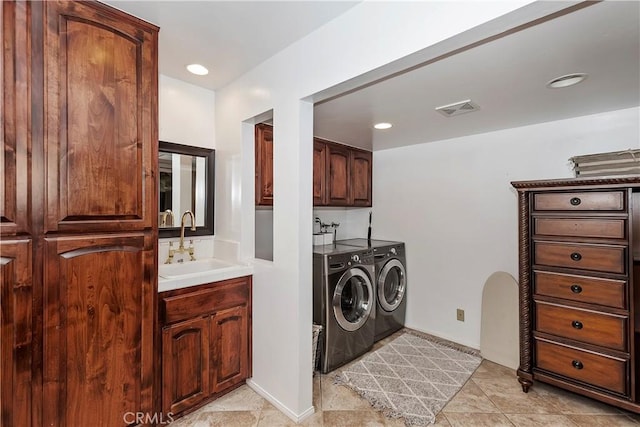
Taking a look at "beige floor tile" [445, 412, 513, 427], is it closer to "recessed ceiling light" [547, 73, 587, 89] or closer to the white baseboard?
the white baseboard

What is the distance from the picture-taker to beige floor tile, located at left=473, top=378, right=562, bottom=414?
2088 millimetres

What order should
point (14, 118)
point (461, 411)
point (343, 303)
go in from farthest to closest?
point (343, 303) → point (461, 411) → point (14, 118)

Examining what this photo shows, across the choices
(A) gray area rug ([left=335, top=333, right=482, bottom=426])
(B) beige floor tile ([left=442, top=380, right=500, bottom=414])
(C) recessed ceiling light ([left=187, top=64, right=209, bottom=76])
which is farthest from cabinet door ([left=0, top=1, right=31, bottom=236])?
(B) beige floor tile ([left=442, top=380, right=500, bottom=414])

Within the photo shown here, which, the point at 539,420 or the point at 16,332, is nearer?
the point at 16,332

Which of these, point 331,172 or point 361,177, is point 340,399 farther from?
point 361,177

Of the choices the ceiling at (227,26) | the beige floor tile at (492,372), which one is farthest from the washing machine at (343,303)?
the ceiling at (227,26)

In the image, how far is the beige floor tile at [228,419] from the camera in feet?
6.16

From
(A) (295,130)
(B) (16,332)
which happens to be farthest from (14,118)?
(A) (295,130)

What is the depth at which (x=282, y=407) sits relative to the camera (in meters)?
1.99

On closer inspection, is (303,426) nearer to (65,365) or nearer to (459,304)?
(65,365)

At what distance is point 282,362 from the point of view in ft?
6.54

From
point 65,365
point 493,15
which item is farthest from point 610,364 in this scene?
point 65,365

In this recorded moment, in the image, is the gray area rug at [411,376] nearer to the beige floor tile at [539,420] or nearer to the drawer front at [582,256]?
the beige floor tile at [539,420]

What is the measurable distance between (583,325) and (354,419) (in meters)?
1.68
